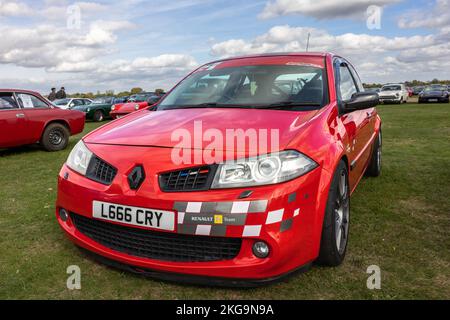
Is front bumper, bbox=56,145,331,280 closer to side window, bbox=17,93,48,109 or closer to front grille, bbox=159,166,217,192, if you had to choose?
front grille, bbox=159,166,217,192

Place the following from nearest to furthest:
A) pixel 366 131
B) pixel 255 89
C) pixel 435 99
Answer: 1. pixel 255 89
2. pixel 366 131
3. pixel 435 99

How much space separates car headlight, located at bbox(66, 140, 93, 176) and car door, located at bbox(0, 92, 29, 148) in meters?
5.39

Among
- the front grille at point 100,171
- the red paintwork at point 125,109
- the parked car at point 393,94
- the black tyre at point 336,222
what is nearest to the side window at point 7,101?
the front grille at point 100,171

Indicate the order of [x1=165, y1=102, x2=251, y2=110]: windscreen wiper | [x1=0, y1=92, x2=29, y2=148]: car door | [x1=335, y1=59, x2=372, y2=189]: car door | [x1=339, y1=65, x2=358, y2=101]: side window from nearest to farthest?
[x1=165, y1=102, x2=251, y2=110]: windscreen wiper, [x1=335, y1=59, x2=372, y2=189]: car door, [x1=339, y1=65, x2=358, y2=101]: side window, [x1=0, y1=92, x2=29, y2=148]: car door

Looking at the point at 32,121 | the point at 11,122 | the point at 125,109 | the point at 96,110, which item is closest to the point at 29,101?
the point at 32,121

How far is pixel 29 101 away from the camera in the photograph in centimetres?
775

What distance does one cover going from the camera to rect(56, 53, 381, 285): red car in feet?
6.73

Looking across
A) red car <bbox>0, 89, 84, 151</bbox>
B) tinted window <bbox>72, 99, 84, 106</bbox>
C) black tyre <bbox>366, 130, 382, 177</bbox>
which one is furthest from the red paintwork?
black tyre <bbox>366, 130, 382, 177</bbox>

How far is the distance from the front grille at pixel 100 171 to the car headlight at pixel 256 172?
67 centimetres

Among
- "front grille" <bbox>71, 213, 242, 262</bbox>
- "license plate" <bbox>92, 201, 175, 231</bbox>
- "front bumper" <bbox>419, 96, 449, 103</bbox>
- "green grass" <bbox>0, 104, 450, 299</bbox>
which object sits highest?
"front bumper" <bbox>419, 96, 449, 103</bbox>

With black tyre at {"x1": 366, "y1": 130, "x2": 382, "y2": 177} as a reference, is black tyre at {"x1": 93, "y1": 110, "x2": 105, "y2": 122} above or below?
above

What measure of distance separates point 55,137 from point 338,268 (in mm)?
7242

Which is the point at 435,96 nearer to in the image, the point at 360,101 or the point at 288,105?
the point at 360,101
